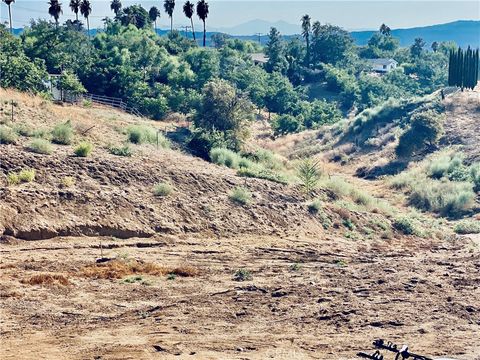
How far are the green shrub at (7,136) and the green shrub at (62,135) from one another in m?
1.85

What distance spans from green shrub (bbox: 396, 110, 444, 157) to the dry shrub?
33.7 m

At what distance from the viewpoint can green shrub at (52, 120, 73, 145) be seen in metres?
31.6

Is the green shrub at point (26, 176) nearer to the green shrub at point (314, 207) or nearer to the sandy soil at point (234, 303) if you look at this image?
the sandy soil at point (234, 303)

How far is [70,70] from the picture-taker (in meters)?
51.4

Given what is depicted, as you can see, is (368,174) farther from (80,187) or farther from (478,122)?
(80,187)

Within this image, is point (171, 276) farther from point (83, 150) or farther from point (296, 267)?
point (83, 150)

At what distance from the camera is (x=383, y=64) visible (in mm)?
96625

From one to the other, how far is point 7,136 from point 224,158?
32.7ft

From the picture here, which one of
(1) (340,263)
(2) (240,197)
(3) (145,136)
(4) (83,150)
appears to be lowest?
(1) (340,263)

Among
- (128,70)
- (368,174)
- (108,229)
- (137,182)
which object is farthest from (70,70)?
(108,229)

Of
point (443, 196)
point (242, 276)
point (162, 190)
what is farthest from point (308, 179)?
point (242, 276)

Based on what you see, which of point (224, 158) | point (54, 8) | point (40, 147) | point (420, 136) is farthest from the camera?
point (54, 8)

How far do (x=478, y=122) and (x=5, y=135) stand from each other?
34.3 metres

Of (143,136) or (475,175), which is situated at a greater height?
(143,136)
